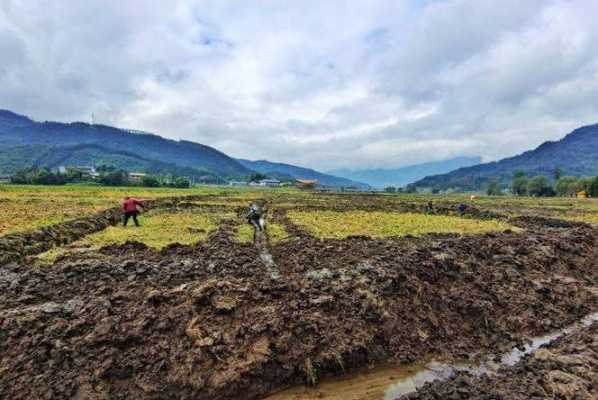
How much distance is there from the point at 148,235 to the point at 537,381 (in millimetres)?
17542

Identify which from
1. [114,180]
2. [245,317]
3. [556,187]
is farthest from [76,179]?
[556,187]

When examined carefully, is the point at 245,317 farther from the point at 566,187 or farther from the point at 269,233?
the point at 566,187

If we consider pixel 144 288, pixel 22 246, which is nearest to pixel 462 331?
pixel 144 288

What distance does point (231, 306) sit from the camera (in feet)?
30.8

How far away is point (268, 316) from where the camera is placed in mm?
9289

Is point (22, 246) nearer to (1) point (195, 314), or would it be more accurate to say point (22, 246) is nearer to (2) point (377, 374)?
(1) point (195, 314)

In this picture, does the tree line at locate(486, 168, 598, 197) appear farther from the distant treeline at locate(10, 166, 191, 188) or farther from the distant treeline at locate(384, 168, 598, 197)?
the distant treeline at locate(10, 166, 191, 188)

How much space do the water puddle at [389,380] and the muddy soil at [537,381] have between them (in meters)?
0.63

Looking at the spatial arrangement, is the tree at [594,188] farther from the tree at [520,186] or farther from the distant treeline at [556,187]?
the tree at [520,186]

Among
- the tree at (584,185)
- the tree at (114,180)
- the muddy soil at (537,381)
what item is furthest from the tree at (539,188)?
the muddy soil at (537,381)

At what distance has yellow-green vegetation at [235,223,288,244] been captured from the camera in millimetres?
19828

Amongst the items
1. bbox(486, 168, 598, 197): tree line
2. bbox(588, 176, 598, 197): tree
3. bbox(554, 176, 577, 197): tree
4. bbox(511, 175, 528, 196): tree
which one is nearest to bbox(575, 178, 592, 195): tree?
bbox(486, 168, 598, 197): tree line

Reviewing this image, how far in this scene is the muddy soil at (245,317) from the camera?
8.01 m

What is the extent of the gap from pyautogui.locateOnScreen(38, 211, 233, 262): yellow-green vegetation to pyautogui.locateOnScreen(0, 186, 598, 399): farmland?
0.39m
